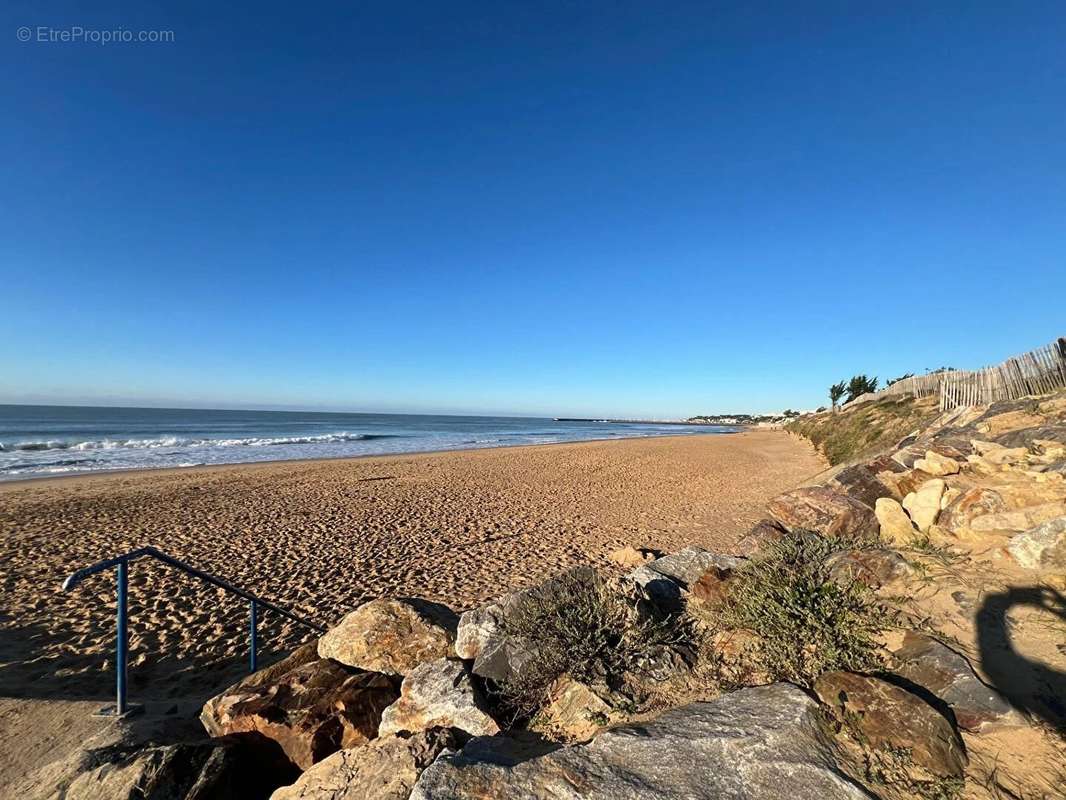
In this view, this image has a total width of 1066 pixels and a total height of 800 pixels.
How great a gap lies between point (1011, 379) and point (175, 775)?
1566cm

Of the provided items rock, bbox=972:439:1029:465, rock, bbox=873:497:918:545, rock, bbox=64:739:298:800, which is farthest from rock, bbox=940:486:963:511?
rock, bbox=64:739:298:800

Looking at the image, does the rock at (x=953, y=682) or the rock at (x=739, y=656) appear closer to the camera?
the rock at (x=953, y=682)

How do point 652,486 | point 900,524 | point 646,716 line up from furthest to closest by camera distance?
point 652,486 < point 900,524 < point 646,716

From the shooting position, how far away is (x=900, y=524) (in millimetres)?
4805

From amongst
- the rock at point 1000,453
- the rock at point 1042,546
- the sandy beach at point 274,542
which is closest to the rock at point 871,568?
the rock at point 1042,546

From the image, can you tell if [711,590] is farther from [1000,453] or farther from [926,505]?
[1000,453]

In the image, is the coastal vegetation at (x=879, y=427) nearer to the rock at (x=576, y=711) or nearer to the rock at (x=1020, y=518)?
the rock at (x=1020, y=518)

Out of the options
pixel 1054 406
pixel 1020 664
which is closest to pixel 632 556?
pixel 1020 664

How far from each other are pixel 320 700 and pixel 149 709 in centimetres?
196

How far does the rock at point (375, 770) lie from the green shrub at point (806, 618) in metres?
2.07

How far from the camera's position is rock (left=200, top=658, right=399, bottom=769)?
312 centimetres

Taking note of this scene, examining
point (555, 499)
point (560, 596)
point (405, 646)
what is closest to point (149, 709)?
point (405, 646)

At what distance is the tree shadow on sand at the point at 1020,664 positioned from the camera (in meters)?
2.40

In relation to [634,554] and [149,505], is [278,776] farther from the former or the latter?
[149,505]
